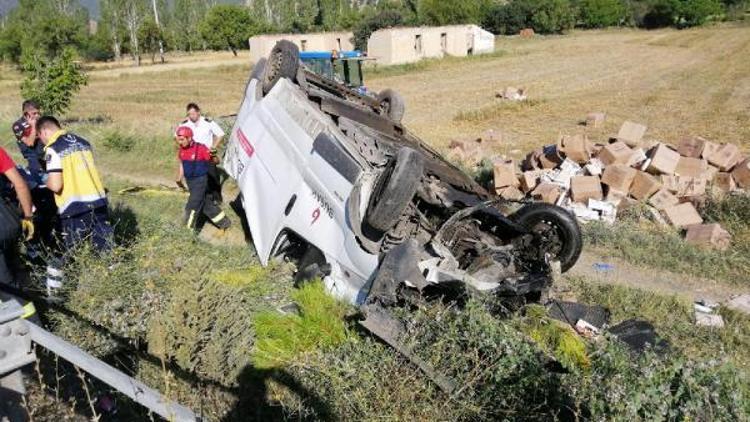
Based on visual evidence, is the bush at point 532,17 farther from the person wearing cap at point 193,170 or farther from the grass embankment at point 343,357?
the grass embankment at point 343,357

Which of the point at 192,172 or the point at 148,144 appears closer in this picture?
the point at 192,172

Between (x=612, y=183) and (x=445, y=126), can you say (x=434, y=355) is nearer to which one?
(x=612, y=183)

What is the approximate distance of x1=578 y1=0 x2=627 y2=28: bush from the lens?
54312 mm

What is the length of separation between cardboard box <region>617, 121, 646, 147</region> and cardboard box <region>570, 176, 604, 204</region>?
211cm

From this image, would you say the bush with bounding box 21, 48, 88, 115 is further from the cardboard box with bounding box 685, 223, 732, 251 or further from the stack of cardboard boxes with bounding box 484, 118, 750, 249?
the cardboard box with bounding box 685, 223, 732, 251

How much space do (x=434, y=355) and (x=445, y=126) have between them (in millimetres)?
13507

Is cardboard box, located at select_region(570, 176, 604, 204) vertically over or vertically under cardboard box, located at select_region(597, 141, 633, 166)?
under

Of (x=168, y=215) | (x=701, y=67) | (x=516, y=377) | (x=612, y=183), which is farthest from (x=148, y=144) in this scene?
(x=701, y=67)

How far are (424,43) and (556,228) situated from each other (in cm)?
3218

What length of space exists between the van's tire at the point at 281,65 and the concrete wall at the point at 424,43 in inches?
1038

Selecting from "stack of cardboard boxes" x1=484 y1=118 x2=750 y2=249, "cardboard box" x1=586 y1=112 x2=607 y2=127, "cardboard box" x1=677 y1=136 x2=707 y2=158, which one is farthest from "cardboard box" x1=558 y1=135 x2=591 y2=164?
"cardboard box" x1=586 y1=112 x2=607 y2=127

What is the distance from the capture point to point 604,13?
54.4 m

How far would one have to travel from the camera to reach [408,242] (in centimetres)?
396

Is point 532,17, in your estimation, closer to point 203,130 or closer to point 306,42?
point 306,42
